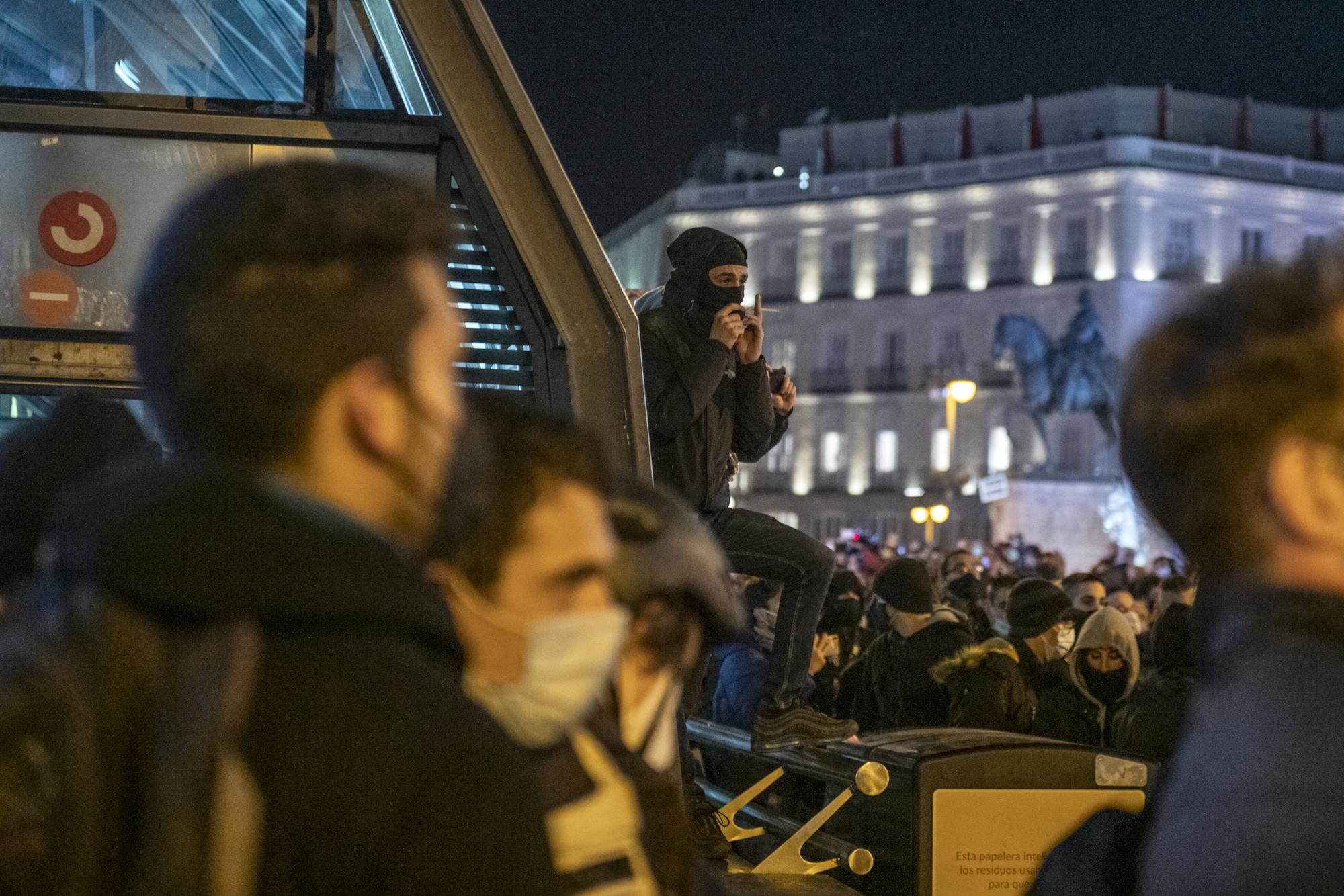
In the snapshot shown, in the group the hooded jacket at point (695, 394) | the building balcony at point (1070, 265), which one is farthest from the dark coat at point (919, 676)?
the building balcony at point (1070, 265)

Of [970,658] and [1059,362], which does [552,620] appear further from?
[1059,362]

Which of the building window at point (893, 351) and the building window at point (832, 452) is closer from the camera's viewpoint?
the building window at point (893, 351)

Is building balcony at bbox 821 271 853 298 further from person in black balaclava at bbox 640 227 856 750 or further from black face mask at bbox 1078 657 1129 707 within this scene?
person in black balaclava at bbox 640 227 856 750

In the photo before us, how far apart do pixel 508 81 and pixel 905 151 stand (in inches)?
2445

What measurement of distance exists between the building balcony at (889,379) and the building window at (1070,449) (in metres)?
6.58

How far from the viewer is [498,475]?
183 centimetres

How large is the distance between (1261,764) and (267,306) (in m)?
0.94

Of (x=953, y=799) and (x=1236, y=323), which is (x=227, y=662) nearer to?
(x=1236, y=323)

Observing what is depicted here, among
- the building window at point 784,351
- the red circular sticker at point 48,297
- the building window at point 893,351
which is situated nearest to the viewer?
the red circular sticker at point 48,297

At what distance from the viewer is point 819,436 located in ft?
207

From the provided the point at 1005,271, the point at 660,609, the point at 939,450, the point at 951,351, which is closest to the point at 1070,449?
the point at 939,450

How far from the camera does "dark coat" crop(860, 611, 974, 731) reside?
7.31 m

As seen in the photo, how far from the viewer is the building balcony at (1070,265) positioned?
58.5 metres

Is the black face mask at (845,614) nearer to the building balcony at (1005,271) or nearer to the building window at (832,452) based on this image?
the building balcony at (1005,271)
